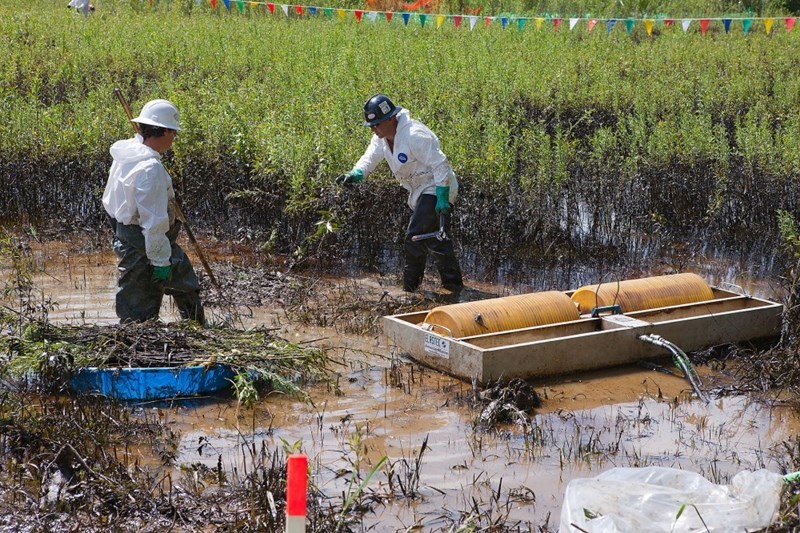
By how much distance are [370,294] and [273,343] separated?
247cm

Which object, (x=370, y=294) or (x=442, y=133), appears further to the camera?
(x=442, y=133)

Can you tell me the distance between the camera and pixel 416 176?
9102 mm

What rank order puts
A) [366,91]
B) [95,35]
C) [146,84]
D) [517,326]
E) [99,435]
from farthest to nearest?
Answer: [95,35]
[146,84]
[366,91]
[517,326]
[99,435]

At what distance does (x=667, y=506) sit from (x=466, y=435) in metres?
1.96

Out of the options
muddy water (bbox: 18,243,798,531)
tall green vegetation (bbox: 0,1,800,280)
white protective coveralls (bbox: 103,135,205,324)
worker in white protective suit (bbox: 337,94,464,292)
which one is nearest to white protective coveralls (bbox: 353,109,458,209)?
worker in white protective suit (bbox: 337,94,464,292)

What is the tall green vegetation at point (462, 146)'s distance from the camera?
10.0 m

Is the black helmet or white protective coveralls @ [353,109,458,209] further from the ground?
the black helmet

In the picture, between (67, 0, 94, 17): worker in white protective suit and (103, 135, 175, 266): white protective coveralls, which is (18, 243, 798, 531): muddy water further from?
(67, 0, 94, 17): worker in white protective suit

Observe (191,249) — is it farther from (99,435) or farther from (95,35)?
(95,35)

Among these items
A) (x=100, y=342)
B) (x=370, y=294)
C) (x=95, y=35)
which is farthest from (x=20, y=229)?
(x=95, y=35)

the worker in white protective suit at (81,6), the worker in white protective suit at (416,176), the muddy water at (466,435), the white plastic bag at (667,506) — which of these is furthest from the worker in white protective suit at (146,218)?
the worker in white protective suit at (81,6)

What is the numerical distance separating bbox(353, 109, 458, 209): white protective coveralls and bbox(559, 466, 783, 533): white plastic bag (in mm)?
4707

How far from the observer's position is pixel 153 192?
682cm

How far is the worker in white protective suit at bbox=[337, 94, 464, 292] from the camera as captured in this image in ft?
29.1
